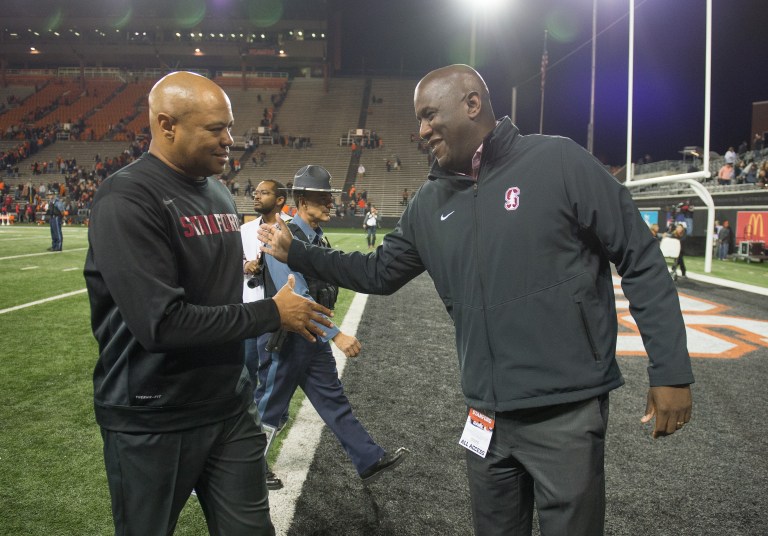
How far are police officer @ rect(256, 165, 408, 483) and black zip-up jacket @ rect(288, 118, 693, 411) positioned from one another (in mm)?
1651

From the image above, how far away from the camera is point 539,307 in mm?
2039

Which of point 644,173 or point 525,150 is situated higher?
point 644,173

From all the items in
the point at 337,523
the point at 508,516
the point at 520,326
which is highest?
the point at 520,326

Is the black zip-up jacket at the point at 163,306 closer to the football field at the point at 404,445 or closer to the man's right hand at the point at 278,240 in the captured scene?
the man's right hand at the point at 278,240

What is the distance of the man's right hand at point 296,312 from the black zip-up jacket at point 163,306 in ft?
0.12

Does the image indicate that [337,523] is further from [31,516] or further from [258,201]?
[258,201]

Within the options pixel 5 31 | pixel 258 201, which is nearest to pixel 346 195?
pixel 258 201

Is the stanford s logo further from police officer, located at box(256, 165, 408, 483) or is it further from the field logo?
the field logo

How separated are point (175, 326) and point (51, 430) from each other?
11.3 feet

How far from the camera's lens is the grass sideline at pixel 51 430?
3.23 meters

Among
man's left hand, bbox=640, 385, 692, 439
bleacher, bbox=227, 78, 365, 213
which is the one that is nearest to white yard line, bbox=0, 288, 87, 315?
man's left hand, bbox=640, 385, 692, 439

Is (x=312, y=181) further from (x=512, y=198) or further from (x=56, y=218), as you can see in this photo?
(x=56, y=218)

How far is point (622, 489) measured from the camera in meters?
3.64

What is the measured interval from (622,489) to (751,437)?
174 cm
